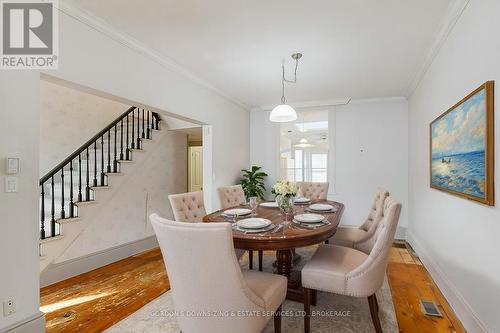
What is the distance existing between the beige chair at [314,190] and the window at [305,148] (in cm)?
134

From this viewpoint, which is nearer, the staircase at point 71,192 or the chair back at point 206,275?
the chair back at point 206,275

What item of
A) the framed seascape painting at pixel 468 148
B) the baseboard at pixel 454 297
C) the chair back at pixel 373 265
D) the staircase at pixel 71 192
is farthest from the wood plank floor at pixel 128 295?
the framed seascape painting at pixel 468 148

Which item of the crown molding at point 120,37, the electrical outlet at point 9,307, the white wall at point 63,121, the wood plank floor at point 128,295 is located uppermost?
the crown molding at point 120,37

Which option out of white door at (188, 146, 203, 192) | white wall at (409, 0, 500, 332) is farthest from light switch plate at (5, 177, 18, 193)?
white door at (188, 146, 203, 192)

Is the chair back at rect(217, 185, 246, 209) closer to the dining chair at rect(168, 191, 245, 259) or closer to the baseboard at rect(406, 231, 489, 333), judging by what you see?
→ the dining chair at rect(168, 191, 245, 259)

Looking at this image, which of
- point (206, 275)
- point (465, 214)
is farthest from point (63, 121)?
point (465, 214)

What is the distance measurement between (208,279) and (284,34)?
7.56 feet

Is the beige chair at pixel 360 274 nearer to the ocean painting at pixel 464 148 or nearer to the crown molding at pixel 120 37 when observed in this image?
the ocean painting at pixel 464 148

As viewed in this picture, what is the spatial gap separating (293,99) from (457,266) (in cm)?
357

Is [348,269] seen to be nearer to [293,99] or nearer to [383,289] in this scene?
[383,289]

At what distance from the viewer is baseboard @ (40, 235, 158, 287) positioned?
9.35 feet

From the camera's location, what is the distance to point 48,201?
3.75 metres

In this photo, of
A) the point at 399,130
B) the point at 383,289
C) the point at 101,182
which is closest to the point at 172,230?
the point at 383,289

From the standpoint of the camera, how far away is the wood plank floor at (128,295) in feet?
6.75
